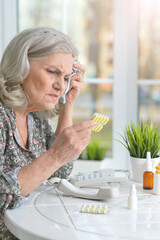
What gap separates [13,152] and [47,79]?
0.34m

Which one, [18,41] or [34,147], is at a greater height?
[18,41]

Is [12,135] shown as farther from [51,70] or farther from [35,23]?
[35,23]

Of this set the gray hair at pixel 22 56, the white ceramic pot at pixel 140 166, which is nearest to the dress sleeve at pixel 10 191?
the gray hair at pixel 22 56

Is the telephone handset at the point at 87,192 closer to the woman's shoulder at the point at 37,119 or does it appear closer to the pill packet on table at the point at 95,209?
the pill packet on table at the point at 95,209

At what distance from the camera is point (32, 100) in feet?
5.56

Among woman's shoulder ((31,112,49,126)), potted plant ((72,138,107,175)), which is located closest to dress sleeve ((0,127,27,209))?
woman's shoulder ((31,112,49,126))

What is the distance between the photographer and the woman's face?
1647 mm

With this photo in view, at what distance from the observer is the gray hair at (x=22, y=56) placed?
5.34 ft

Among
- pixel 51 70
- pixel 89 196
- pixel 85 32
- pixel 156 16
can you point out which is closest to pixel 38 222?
pixel 89 196

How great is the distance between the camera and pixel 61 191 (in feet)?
5.14

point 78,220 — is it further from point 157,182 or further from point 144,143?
point 144,143

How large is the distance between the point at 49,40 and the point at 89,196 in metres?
0.66

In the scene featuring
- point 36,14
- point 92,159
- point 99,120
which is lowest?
point 92,159

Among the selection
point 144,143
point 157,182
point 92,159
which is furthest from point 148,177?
point 92,159
